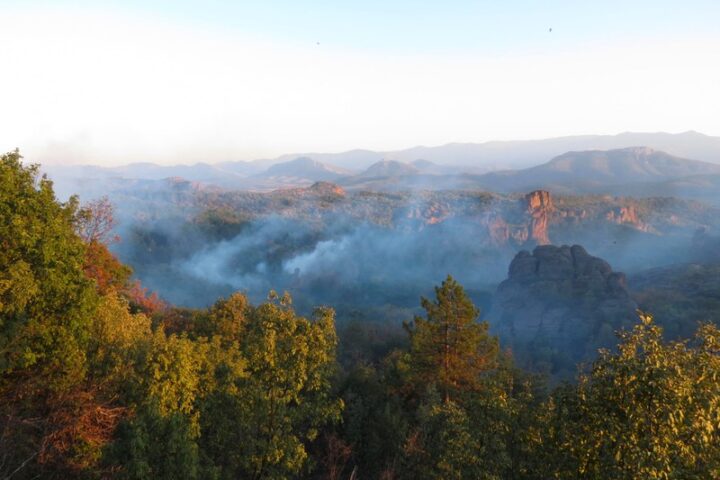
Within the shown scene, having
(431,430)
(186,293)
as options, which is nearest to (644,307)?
(431,430)

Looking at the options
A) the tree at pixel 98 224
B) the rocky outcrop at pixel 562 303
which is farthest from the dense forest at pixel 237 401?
the rocky outcrop at pixel 562 303

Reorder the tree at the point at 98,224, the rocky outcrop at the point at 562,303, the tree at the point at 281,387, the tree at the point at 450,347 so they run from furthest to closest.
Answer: the rocky outcrop at the point at 562,303 < the tree at the point at 98,224 < the tree at the point at 450,347 < the tree at the point at 281,387

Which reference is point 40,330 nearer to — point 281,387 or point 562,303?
point 281,387

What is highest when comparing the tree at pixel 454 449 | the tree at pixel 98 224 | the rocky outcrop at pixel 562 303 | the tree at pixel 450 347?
the tree at pixel 98 224

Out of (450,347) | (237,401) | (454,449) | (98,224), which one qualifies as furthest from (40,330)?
(450,347)

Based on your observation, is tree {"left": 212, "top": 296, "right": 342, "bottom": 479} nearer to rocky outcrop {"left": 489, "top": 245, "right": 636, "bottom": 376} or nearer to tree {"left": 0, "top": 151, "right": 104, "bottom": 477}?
tree {"left": 0, "top": 151, "right": 104, "bottom": 477}

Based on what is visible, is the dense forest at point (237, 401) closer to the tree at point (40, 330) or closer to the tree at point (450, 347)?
the tree at point (40, 330)

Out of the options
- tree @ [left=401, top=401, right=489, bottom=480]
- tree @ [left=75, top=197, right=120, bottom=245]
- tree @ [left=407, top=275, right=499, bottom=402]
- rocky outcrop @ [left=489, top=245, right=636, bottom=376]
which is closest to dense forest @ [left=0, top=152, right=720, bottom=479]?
tree @ [left=401, top=401, right=489, bottom=480]
